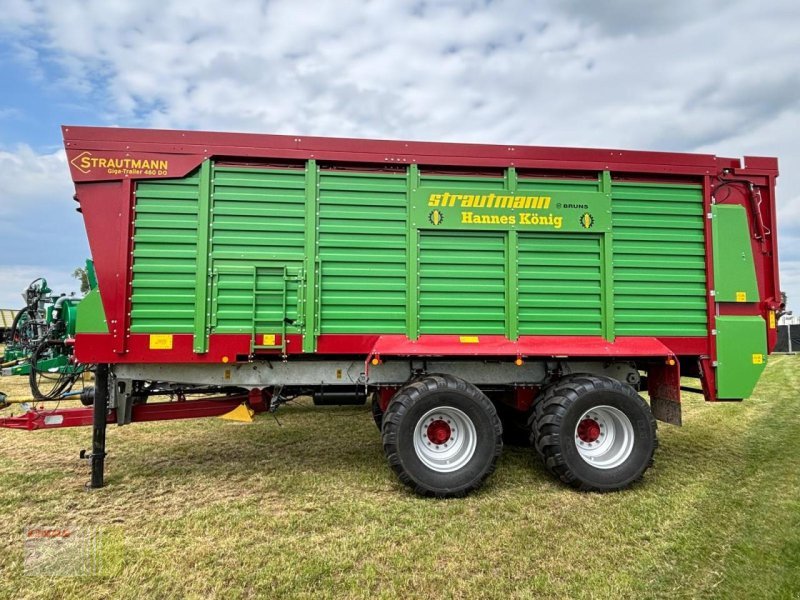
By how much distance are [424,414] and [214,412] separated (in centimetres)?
217

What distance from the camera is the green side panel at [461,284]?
4668 millimetres

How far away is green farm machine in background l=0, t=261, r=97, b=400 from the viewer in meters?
9.91

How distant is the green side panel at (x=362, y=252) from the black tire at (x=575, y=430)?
1553 mm

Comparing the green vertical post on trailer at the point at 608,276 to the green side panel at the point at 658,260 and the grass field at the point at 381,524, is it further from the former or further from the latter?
the grass field at the point at 381,524

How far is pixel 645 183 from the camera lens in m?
4.92

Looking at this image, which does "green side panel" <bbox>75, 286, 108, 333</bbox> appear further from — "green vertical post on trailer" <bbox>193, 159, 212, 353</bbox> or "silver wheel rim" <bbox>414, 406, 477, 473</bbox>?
"silver wheel rim" <bbox>414, 406, 477, 473</bbox>

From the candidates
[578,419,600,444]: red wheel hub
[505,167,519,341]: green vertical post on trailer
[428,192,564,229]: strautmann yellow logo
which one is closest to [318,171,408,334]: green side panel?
Answer: [428,192,564,229]: strautmann yellow logo

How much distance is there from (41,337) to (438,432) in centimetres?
1041

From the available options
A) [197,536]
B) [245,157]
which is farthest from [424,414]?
[245,157]

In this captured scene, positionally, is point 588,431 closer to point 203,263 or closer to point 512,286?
point 512,286

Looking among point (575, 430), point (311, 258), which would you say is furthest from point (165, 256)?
point (575, 430)

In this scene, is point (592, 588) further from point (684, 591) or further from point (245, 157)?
point (245, 157)

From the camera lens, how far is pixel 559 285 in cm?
478

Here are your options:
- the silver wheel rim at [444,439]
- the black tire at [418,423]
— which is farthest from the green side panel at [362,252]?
the silver wheel rim at [444,439]
